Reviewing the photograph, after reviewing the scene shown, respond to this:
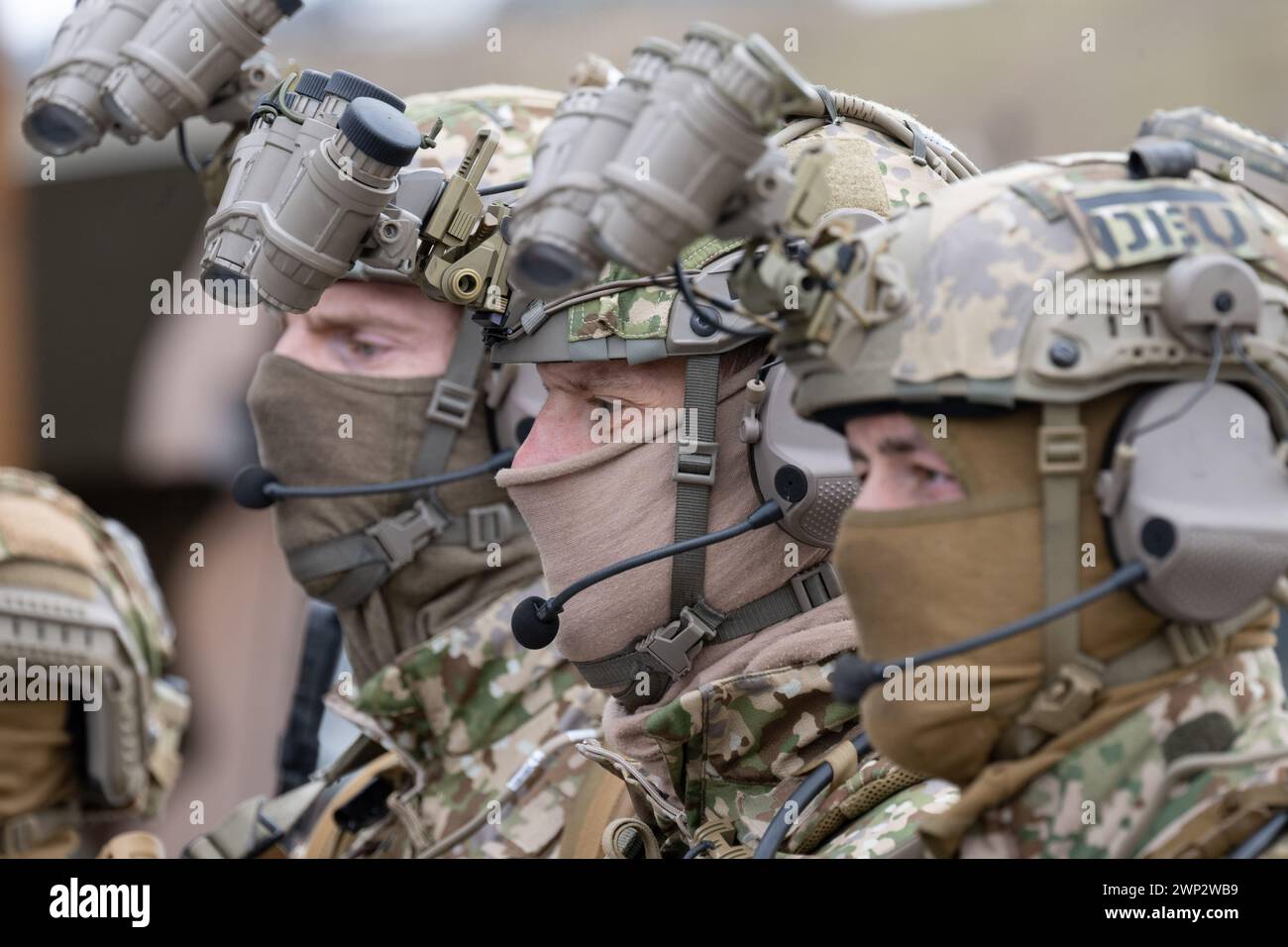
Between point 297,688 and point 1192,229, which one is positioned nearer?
point 1192,229

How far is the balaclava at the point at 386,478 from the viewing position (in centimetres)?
531

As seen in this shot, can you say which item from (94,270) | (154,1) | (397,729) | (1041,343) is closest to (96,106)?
(154,1)

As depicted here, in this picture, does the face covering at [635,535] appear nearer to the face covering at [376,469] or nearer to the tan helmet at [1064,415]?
the tan helmet at [1064,415]

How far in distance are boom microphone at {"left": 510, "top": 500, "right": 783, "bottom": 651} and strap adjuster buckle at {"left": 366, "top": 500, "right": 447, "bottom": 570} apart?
113 cm

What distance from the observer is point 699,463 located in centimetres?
394

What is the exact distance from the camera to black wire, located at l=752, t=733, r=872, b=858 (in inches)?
141

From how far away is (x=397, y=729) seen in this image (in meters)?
5.32

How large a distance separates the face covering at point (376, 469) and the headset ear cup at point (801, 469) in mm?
1629

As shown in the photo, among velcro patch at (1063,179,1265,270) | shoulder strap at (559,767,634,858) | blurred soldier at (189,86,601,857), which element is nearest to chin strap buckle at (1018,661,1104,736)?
velcro patch at (1063,179,1265,270)

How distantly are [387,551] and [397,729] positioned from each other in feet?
1.64

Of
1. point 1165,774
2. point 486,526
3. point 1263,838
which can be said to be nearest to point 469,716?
point 486,526

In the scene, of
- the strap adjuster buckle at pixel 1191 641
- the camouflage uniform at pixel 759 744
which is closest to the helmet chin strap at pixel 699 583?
the camouflage uniform at pixel 759 744

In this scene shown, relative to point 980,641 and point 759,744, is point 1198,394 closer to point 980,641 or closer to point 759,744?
point 980,641

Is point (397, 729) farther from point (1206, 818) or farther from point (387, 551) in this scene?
point (1206, 818)
